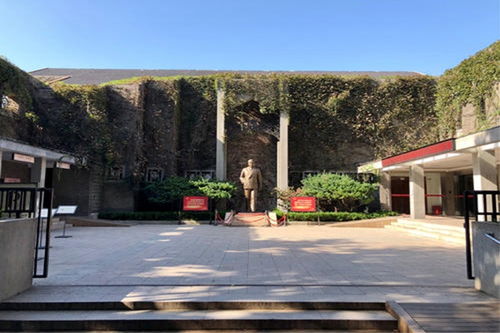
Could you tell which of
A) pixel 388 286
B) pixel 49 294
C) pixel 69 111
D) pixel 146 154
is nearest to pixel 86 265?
pixel 49 294

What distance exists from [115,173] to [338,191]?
38.7 feet

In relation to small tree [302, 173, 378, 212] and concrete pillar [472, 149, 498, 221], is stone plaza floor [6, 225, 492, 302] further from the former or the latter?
small tree [302, 173, 378, 212]

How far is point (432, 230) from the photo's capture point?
10.7 m

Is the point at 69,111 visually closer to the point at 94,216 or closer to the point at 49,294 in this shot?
the point at 94,216

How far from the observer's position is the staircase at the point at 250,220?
14.1m

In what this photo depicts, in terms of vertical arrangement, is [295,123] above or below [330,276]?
above

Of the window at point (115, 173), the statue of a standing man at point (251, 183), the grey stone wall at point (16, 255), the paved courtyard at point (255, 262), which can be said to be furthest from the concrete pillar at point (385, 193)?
the grey stone wall at point (16, 255)

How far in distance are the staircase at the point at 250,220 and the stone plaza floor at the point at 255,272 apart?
18.3 ft

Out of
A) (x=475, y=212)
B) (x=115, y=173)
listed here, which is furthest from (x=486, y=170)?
(x=115, y=173)

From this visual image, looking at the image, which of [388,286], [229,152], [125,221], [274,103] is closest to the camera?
[388,286]

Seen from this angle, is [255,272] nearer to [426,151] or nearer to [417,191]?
[426,151]

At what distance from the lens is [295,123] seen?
19516 millimetres

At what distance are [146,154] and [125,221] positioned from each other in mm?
4561

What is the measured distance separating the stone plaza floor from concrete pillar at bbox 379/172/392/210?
8.12 m
